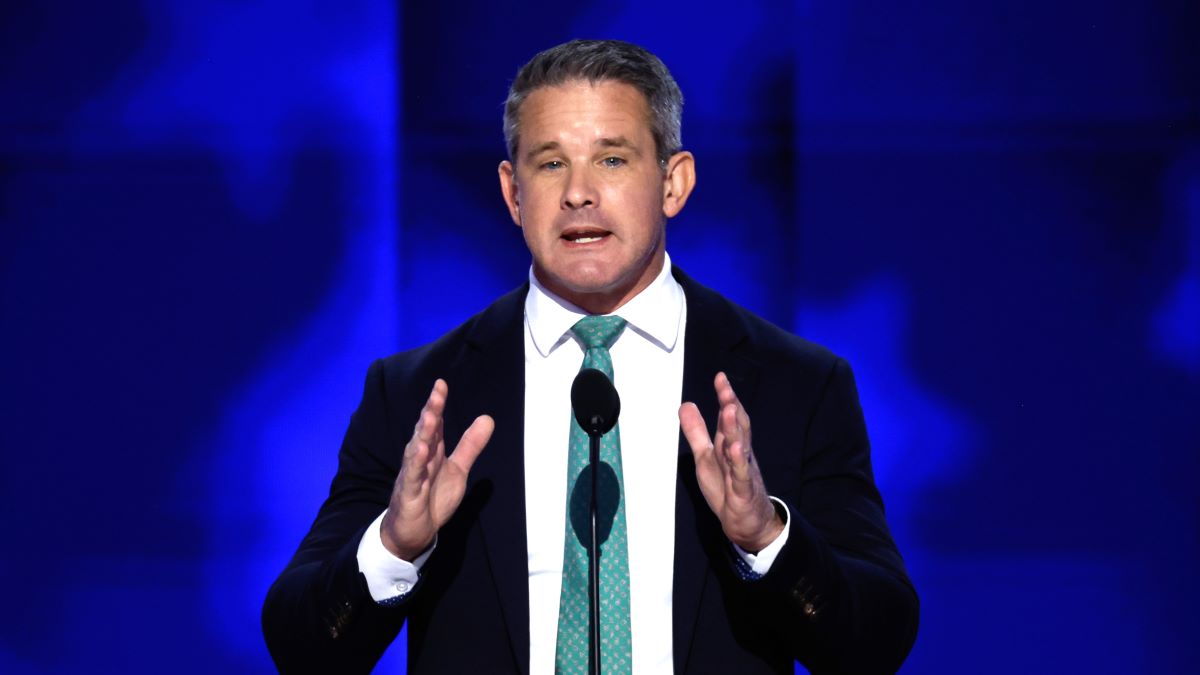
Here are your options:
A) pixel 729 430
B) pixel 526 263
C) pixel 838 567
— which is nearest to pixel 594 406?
pixel 729 430

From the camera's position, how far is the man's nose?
1970 millimetres

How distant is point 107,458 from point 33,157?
2.37 feet

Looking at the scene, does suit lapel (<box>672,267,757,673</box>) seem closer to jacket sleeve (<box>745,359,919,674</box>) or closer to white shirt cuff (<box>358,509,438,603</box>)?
jacket sleeve (<box>745,359,919,674</box>)

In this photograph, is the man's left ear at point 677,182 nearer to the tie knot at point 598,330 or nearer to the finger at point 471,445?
the tie knot at point 598,330

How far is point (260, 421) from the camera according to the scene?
10.6 ft

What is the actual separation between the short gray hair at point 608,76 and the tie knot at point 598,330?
0.86 feet

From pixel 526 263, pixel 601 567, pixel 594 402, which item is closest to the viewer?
pixel 594 402

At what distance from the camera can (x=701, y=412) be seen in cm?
196

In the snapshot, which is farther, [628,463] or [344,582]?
[628,463]

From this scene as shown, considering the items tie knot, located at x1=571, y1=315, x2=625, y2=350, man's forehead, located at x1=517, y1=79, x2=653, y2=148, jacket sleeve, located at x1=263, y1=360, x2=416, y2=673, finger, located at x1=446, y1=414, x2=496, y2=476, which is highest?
man's forehead, located at x1=517, y1=79, x2=653, y2=148

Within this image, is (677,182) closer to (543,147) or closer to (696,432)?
(543,147)

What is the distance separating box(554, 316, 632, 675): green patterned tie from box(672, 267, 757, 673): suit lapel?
0.24 feet

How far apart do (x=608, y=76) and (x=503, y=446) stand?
1.83ft

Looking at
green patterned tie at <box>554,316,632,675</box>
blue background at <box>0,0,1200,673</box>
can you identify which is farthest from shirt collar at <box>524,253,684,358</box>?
blue background at <box>0,0,1200,673</box>
